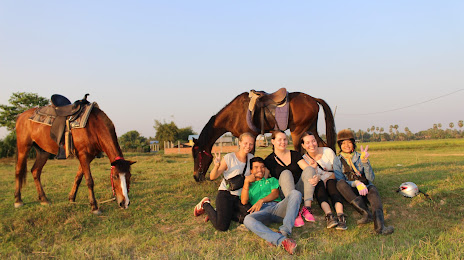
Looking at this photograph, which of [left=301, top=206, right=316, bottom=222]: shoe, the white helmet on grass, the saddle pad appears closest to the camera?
[left=301, top=206, right=316, bottom=222]: shoe

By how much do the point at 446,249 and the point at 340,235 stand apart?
1091 millimetres

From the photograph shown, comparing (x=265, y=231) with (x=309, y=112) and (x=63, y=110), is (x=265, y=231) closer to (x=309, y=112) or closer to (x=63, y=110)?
(x=309, y=112)

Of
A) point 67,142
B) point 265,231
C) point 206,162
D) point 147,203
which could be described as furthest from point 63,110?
point 265,231

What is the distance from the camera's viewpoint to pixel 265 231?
337 centimetres

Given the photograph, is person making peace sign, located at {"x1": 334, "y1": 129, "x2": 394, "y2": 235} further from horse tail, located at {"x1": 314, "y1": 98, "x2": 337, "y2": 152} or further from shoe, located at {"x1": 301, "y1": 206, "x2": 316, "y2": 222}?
horse tail, located at {"x1": 314, "y1": 98, "x2": 337, "y2": 152}

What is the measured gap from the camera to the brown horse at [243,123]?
6.56 metres

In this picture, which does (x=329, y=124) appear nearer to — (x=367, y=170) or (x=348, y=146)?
(x=348, y=146)

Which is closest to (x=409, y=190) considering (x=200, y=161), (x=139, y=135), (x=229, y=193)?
(x=229, y=193)

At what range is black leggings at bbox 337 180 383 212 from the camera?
12.3 feet

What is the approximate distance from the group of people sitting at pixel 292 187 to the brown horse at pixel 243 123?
6.85 ft

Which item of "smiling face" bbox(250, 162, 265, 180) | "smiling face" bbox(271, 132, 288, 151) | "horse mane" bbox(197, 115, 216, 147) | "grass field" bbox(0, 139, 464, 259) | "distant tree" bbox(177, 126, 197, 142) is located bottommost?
"grass field" bbox(0, 139, 464, 259)

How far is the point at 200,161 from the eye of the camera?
6.66m

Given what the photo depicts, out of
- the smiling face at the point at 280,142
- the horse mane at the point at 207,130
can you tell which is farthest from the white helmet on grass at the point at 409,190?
the horse mane at the point at 207,130

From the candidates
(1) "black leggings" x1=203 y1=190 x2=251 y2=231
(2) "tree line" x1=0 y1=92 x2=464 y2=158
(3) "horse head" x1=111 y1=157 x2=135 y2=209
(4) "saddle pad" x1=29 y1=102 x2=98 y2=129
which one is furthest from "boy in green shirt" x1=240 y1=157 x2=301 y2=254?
(2) "tree line" x1=0 y1=92 x2=464 y2=158
